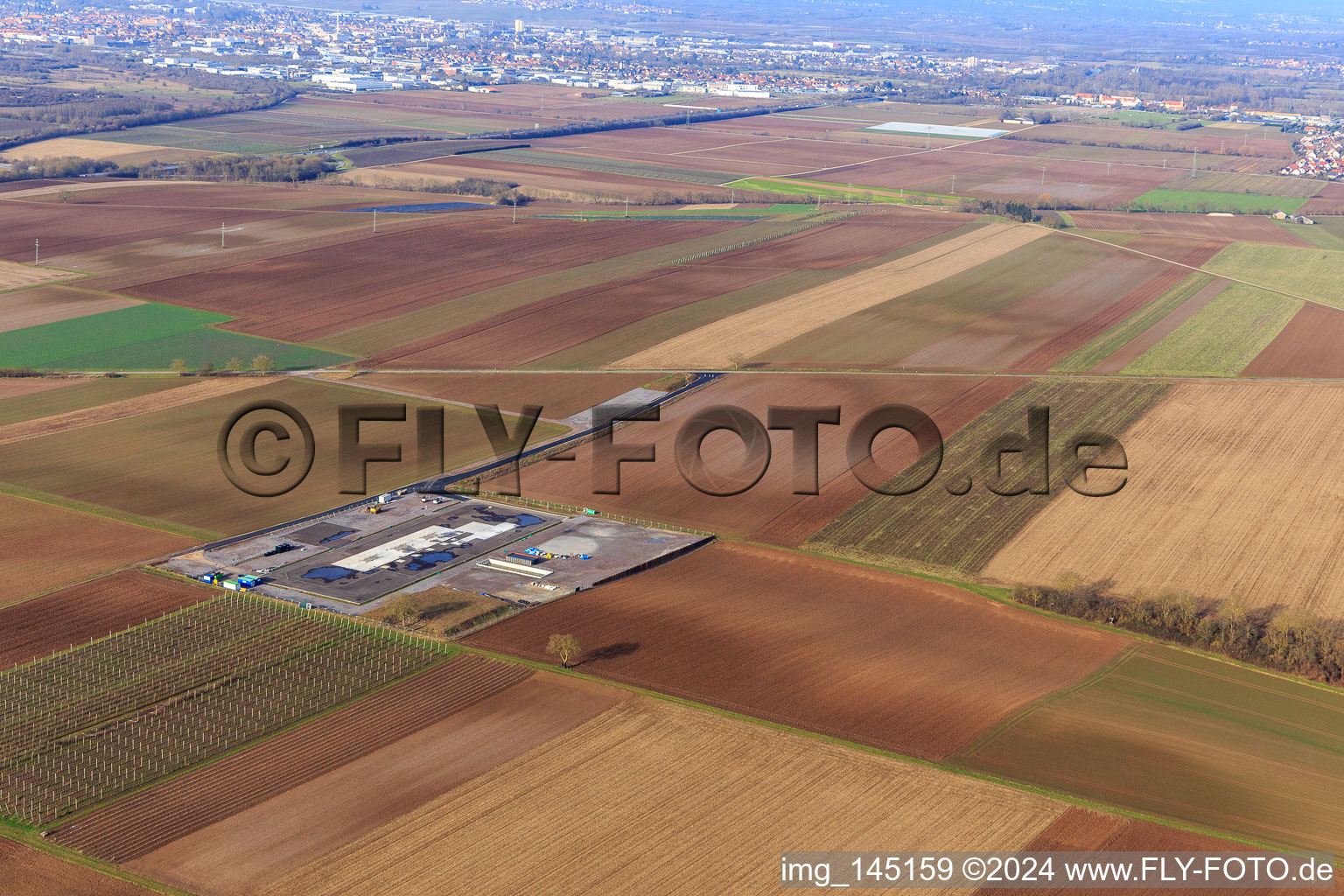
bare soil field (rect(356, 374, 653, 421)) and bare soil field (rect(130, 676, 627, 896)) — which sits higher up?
bare soil field (rect(356, 374, 653, 421))

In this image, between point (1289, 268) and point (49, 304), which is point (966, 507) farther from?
point (1289, 268)

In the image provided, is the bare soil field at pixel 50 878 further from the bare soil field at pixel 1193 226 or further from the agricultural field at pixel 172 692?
the bare soil field at pixel 1193 226

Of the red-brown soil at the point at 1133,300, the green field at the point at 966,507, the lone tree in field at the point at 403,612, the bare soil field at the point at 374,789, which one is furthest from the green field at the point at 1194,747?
the red-brown soil at the point at 1133,300

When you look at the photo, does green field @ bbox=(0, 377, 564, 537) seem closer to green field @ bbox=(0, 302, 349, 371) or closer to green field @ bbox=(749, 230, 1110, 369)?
green field @ bbox=(0, 302, 349, 371)

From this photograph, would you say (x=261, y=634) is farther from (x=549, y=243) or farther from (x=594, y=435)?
(x=549, y=243)

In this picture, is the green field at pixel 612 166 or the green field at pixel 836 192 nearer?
the green field at pixel 836 192

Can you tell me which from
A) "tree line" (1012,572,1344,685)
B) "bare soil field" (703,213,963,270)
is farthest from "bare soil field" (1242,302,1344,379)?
"tree line" (1012,572,1344,685)

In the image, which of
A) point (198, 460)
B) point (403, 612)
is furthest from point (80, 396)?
point (403, 612)
